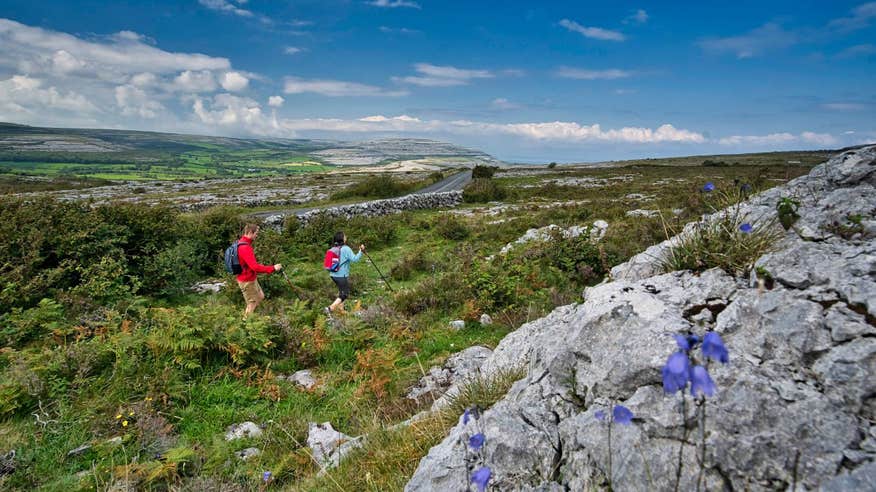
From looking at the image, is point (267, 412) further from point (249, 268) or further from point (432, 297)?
point (432, 297)

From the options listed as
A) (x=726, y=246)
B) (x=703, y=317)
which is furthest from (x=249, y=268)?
(x=726, y=246)

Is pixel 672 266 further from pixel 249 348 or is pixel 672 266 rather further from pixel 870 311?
pixel 249 348

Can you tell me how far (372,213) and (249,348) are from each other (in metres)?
20.7

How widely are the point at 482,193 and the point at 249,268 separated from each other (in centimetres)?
2905

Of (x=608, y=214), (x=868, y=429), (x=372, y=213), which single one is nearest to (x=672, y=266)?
(x=868, y=429)

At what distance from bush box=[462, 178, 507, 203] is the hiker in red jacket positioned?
28052 millimetres

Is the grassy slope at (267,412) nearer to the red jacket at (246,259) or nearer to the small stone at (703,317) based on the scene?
the red jacket at (246,259)

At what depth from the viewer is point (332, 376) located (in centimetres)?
678

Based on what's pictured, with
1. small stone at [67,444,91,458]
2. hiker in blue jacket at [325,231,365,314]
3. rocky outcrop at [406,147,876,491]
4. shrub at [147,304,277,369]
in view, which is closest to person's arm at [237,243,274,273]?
shrub at [147,304,277,369]

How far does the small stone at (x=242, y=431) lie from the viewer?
518 cm

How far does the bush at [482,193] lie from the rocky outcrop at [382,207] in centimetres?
76

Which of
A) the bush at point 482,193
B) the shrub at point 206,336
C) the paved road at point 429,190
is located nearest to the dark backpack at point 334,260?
the shrub at point 206,336

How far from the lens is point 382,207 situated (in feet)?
93.1

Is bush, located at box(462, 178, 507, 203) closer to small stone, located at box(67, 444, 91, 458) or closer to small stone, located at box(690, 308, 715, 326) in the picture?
small stone, located at box(67, 444, 91, 458)
